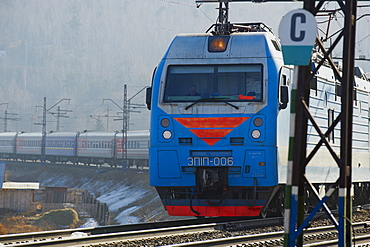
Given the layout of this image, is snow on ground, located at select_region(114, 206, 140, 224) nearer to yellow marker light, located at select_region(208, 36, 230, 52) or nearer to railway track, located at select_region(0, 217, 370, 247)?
railway track, located at select_region(0, 217, 370, 247)

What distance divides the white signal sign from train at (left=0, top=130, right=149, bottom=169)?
41.6 meters

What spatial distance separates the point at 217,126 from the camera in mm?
11492

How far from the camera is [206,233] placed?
36.7ft

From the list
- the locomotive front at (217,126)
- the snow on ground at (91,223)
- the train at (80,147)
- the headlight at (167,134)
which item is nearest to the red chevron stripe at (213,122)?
the locomotive front at (217,126)

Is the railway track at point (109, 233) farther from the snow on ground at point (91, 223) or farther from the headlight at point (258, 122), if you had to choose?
the snow on ground at point (91, 223)

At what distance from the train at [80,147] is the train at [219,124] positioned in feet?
117

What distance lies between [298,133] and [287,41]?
99 cm

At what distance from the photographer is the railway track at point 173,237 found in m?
9.65

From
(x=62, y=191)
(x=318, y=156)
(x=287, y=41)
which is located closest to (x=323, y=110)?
(x=318, y=156)

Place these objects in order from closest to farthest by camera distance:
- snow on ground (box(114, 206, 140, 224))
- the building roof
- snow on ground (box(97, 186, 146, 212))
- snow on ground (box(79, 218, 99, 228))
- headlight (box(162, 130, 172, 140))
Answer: headlight (box(162, 130, 172, 140)), snow on ground (box(114, 206, 140, 224)), snow on ground (box(79, 218, 99, 228)), the building roof, snow on ground (box(97, 186, 146, 212))

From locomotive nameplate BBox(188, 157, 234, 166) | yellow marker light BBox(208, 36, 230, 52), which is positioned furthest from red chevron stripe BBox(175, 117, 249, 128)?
yellow marker light BBox(208, 36, 230, 52)

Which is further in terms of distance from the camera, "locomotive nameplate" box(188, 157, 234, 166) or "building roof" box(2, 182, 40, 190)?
"building roof" box(2, 182, 40, 190)

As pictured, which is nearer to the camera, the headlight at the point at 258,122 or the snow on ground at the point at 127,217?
the headlight at the point at 258,122

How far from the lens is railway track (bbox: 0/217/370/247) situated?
9.65m
